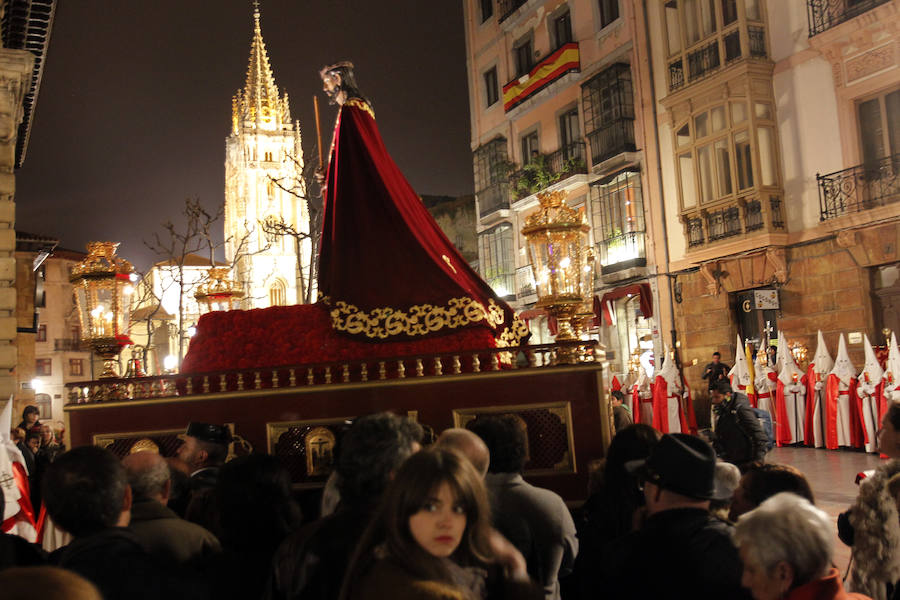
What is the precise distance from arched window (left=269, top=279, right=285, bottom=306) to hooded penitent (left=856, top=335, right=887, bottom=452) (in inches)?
1980

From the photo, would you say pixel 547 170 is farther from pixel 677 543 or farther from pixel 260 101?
pixel 260 101

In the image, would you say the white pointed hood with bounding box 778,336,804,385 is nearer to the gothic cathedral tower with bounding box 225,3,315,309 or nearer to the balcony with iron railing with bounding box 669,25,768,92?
the balcony with iron railing with bounding box 669,25,768,92

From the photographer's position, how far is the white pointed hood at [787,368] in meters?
13.8

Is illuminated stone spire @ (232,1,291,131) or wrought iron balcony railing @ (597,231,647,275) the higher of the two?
illuminated stone spire @ (232,1,291,131)

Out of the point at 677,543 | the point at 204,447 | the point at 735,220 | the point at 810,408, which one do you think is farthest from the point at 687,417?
the point at 677,543

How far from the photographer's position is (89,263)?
23.9 feet

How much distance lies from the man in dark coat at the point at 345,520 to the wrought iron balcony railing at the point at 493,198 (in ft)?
72.4

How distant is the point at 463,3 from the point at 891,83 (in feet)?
51.2

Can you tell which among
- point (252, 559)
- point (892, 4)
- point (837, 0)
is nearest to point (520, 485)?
point (252, 559)

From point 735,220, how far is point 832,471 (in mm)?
7688

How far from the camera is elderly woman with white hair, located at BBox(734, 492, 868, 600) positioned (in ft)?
7.36

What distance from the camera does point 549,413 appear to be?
5.86 meters

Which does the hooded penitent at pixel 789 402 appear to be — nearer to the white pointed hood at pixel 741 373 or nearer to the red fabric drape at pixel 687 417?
the white pointed hood at pixel 741 373

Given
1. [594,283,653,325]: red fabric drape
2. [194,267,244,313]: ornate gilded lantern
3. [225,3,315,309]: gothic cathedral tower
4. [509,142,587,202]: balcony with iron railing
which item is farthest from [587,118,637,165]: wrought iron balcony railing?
[225,3,315,309]: gothic cathedral tower
